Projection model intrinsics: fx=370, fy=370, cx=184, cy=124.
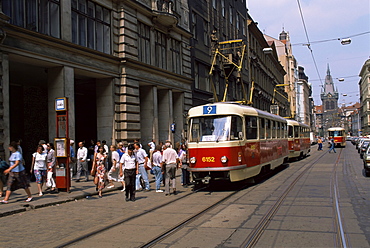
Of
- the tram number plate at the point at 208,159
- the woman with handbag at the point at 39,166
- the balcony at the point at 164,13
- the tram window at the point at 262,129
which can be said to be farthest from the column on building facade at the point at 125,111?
the tram number plate at the point at 208,159

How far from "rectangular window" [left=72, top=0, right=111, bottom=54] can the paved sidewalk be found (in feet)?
25.2

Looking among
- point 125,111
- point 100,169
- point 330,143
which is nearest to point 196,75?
point 125,111

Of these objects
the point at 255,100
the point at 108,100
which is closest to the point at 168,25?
the point at 108,100

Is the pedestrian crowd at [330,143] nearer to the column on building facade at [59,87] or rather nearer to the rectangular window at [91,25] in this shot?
the rectangular window at [91,25]

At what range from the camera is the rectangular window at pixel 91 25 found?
18.0 meters

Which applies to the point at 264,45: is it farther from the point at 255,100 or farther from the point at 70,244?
the point at 70,244

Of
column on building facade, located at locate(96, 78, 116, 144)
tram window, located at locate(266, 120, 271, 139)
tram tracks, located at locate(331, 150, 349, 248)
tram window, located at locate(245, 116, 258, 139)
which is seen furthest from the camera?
column on building facade, located at locate(96, 78, 116, 144)

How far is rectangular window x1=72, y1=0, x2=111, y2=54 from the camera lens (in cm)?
1798

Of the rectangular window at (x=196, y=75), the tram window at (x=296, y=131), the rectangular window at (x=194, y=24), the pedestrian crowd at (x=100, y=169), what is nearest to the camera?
the pedestrian crowd at (x=100, y=169)

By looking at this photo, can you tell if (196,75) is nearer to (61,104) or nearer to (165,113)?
(165,113)

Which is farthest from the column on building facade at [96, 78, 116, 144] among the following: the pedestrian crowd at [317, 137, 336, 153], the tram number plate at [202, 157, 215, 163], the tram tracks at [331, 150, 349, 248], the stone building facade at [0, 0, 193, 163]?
the pedestrian crowd at [317, 137, 336, 153]

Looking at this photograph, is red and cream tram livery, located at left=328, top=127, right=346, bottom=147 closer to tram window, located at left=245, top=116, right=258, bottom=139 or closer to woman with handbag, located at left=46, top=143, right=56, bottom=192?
tram window, located at left=245, top=116, right=258, bottom=139

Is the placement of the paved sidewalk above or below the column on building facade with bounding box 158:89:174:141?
below

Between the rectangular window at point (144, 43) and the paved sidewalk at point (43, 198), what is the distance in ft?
34.3
